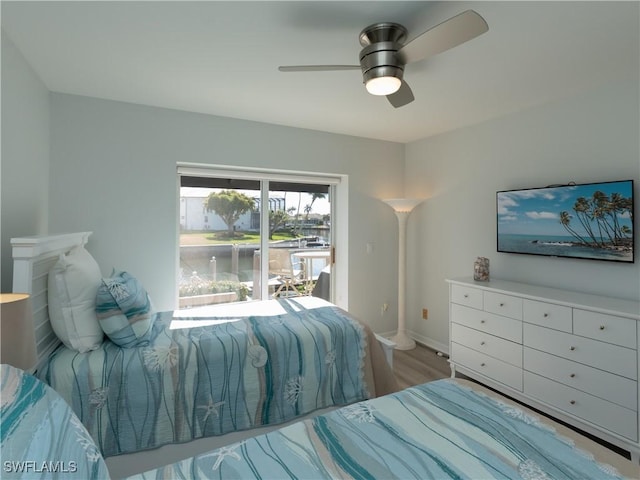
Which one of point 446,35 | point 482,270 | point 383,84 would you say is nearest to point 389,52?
point 383,84

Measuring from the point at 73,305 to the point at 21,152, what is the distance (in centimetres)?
103

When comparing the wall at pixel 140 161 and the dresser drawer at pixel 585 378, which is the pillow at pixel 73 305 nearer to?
the wall at pixel 140 161

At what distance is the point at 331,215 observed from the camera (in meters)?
4.09

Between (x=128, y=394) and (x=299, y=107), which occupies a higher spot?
(x=299, y=107)

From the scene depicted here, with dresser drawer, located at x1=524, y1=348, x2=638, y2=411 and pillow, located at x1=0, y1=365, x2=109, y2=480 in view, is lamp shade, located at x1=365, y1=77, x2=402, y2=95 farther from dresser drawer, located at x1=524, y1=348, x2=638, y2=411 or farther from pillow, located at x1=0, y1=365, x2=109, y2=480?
dresser drawer, located at x1=524, y1=348, x2=638, y2=411

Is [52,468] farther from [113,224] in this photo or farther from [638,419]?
[638,419]

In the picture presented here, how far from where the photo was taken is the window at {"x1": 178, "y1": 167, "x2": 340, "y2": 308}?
3324 millimetres

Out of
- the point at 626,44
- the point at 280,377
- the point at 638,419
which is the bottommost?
the point at 638,419

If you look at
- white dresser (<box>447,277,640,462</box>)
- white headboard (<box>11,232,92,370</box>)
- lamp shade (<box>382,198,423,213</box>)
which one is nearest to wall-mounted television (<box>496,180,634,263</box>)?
white dresser (<box>447,277,640,462</box>)

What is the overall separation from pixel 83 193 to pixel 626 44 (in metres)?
3.86

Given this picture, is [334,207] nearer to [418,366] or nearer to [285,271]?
[285,271]

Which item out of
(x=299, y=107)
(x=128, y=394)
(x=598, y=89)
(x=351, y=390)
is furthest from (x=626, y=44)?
(x=128, y=394)

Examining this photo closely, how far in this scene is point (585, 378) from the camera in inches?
87.0

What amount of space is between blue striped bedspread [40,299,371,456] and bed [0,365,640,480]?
717 mm
